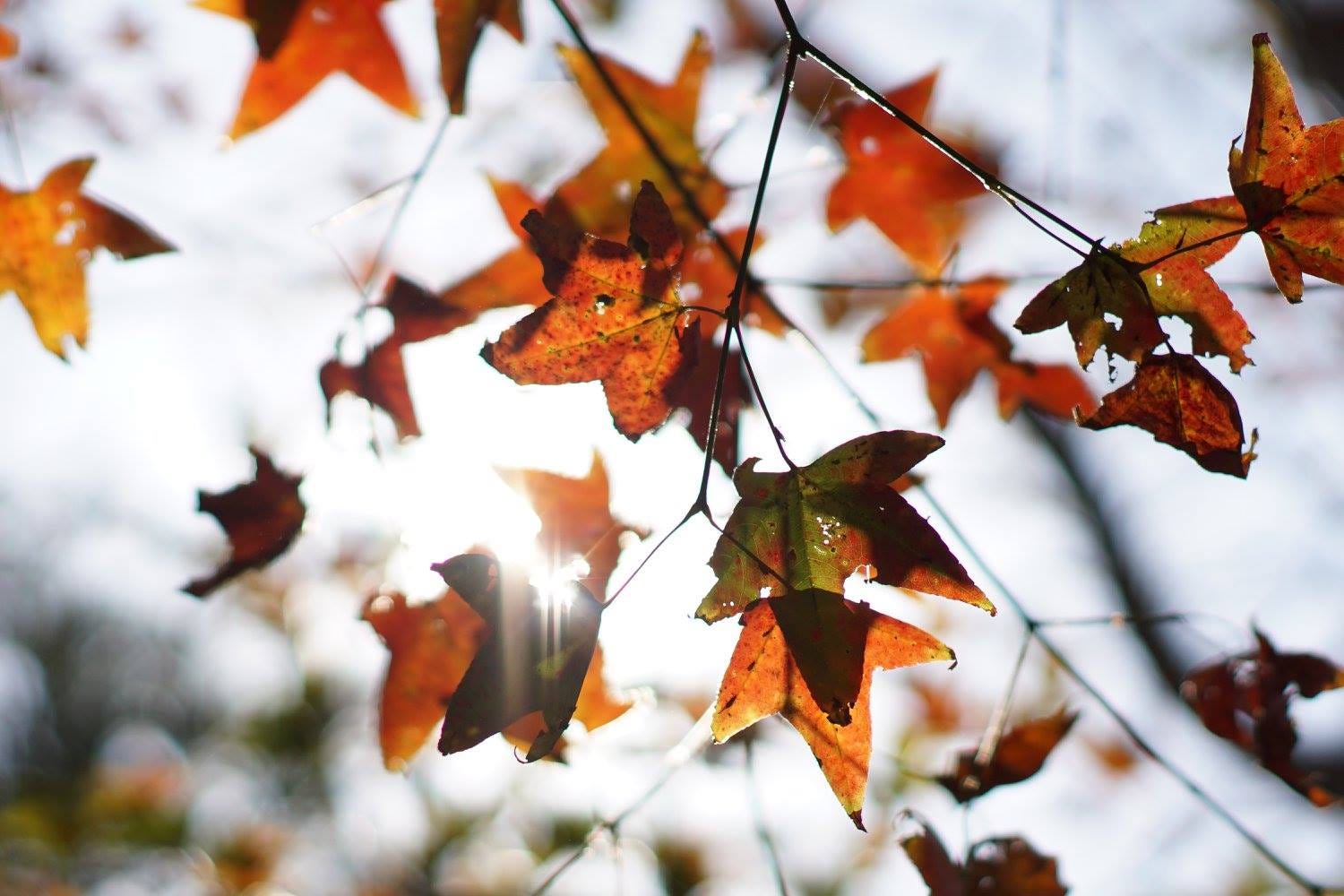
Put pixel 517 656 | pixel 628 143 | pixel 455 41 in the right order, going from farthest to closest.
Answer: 1. pixel 628 143
2. pixel 455 41
3. pixel 517 656

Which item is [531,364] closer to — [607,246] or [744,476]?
[607,246]

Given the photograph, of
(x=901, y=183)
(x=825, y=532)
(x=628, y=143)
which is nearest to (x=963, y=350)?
(x=901, y=183)

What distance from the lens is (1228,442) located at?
778 millimetres

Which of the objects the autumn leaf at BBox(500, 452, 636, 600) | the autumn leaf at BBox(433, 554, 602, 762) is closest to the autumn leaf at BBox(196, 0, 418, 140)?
the autumn leaf at BBox(500, 452, 636, 600)

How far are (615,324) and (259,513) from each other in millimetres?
643

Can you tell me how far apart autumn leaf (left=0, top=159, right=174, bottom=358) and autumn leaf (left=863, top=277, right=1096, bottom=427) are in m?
1.24

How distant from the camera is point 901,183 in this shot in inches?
57.2

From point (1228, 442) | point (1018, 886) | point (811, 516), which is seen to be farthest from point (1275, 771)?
point (811, 516)

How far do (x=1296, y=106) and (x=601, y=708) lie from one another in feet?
3.47

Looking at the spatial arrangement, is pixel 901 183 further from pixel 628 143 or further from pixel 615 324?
pixel 615 324

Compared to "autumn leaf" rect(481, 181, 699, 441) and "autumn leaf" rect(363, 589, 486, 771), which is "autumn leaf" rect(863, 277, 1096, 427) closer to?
"autumn leaf" rect(481, 181, 699, 441)

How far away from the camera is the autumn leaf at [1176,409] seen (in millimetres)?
781

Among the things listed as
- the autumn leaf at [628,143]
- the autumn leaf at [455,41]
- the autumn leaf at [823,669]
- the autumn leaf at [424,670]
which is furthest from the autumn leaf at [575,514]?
the autumn leaf at [455,41]

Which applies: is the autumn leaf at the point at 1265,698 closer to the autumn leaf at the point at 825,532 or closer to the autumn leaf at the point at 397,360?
the autumn leaf at the point at 825,532
